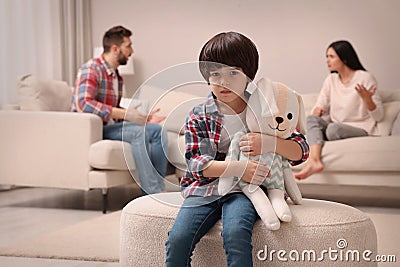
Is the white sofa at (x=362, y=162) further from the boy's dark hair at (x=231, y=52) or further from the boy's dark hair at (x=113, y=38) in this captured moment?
the boy's dark hair at (x=231, y=52)

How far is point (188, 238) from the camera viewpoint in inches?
70.8

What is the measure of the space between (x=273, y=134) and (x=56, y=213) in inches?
86.8

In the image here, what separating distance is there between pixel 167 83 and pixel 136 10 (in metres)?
4.05

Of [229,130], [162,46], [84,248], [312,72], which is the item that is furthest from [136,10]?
[229,130]

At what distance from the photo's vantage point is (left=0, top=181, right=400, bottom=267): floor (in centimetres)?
273

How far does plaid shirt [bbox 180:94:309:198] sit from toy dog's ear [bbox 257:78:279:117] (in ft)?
0.40

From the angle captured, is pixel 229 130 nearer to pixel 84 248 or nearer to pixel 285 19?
pixel 84 248

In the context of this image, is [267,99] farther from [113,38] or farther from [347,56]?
[347,56]

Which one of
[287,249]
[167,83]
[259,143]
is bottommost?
[287,249]

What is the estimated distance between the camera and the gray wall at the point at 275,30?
5219 mm

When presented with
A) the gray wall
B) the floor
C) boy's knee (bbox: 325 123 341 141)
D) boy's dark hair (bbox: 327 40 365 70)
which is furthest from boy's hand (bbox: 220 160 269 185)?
the gray wall

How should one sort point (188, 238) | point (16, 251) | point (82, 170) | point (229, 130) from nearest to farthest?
point (188, 238)
point (229, 130)
point (16, 251)
point (82, 170)

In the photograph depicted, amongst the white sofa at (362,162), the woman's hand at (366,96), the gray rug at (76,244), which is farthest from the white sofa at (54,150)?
the woman's hand at (366,96)

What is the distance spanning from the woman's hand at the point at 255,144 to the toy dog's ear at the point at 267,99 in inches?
2.5
